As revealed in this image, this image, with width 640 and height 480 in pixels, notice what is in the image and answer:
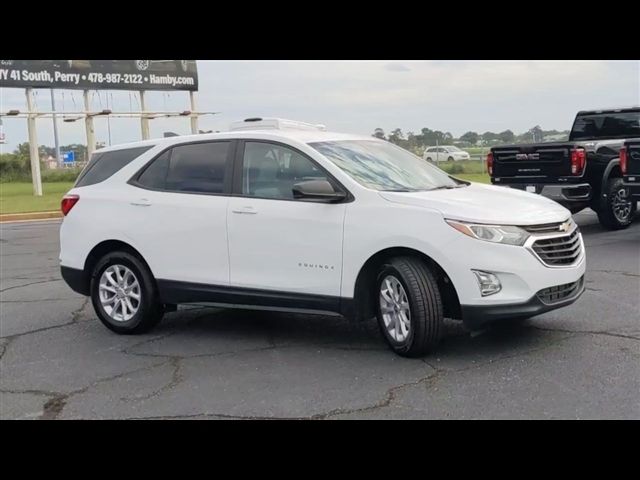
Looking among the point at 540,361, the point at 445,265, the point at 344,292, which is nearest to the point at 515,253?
the point at 445,265

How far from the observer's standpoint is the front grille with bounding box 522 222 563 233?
5168mm

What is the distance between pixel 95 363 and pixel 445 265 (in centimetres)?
284

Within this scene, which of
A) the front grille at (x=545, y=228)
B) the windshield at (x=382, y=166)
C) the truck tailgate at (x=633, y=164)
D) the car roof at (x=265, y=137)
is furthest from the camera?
the truck tailgate at (x=633, y=164)

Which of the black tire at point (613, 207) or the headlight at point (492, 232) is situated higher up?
the headlight at point (492, 232)

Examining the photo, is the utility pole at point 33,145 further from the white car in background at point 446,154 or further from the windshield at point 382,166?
the windshield at point 382,166

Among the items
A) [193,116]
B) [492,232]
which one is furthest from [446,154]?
[492,232]

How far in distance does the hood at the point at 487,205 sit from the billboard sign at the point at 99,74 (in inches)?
965

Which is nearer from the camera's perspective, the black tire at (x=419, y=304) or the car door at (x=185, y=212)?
the black tire at (x=419, y=304)

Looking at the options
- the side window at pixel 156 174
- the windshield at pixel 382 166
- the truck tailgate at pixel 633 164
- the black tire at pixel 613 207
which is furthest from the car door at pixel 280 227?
the black tire at pixel 613 207

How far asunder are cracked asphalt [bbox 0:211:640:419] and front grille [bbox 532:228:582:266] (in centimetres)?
69

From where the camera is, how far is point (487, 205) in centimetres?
533

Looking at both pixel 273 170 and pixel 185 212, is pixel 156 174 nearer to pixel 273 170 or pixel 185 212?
pixel 185 212

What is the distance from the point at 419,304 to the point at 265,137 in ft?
6.55

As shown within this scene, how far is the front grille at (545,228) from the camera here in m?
5.17
